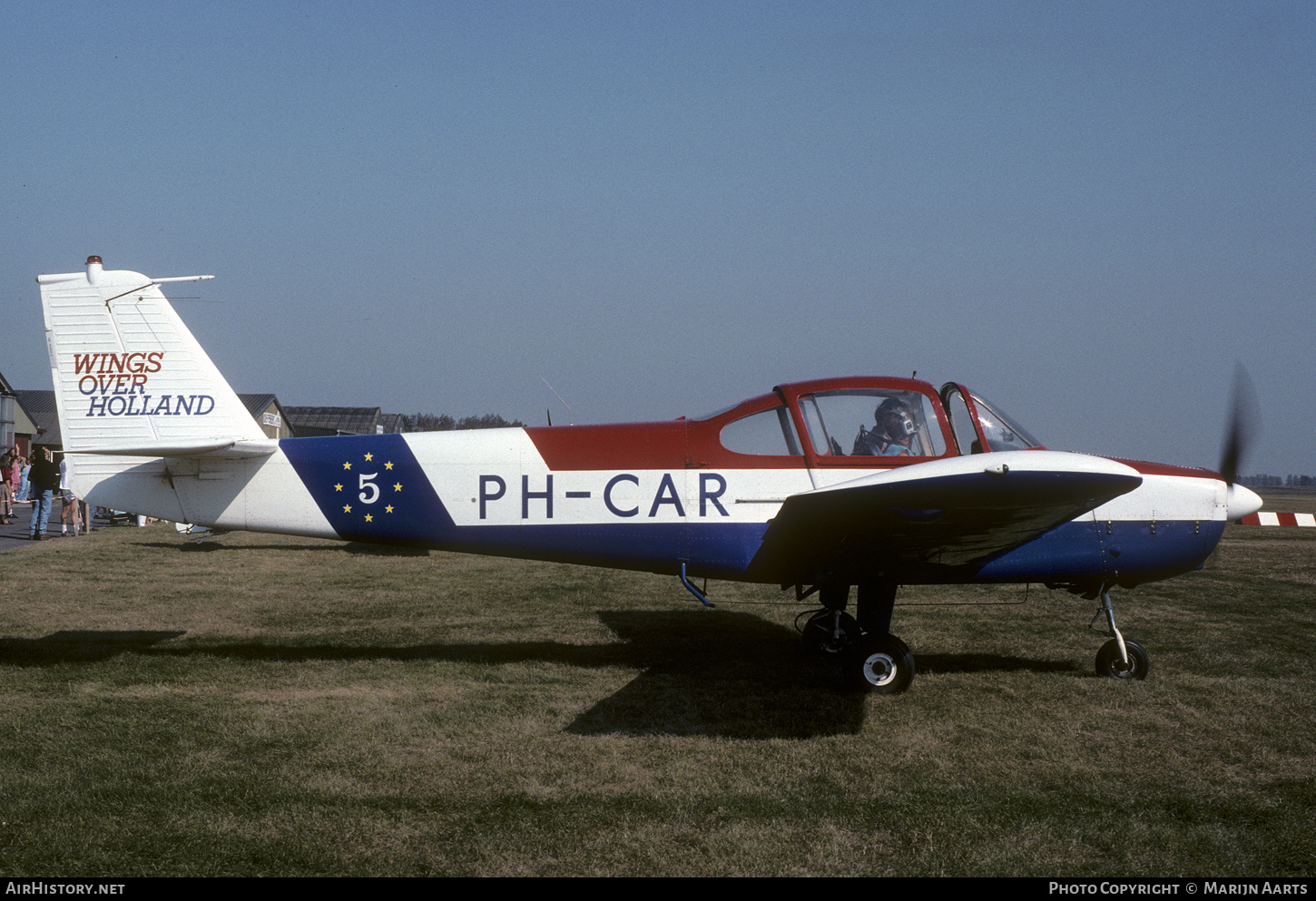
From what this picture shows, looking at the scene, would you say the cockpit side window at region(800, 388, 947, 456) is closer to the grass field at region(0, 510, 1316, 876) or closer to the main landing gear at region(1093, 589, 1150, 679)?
the grass field at region(0, 510, 1316, 876)

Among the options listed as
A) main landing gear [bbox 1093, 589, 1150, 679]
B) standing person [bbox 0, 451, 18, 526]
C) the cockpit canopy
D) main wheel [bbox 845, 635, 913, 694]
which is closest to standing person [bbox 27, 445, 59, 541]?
standing person [bbox 0, 451, 18, 526]

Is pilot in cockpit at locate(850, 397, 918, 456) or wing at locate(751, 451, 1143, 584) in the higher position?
pilot in cockpit at locate(850, 397, 918, 456)

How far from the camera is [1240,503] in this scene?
22.6 feet

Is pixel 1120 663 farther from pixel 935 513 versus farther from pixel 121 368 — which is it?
pixel 121 368

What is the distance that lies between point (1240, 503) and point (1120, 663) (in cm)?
159

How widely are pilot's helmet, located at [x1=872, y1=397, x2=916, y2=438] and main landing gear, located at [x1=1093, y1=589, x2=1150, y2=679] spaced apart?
205 cm

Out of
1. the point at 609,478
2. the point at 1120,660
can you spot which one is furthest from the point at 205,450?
the point at 1120,660

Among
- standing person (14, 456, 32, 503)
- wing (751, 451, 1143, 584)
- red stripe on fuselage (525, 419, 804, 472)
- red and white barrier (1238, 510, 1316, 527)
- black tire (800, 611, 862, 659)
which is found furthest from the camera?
standing person (14, 456, 32, 503)

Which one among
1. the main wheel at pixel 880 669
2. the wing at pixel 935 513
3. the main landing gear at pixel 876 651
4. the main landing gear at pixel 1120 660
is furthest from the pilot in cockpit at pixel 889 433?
the main landing gear at pixel 1120 660

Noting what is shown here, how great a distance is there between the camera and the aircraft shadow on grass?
222 inches

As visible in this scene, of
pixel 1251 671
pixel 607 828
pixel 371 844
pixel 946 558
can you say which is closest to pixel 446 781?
pixel 371 844

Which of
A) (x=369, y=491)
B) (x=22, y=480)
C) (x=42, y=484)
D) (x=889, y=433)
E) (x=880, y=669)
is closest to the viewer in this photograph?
Answer: (x=880, y=669)

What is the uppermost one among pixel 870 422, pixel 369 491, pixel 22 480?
pixel 870 422
